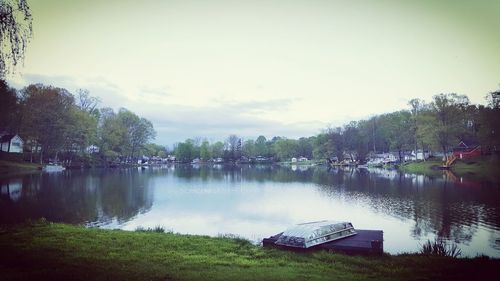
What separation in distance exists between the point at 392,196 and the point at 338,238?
2692cm

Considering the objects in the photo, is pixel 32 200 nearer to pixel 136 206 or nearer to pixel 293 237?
pixel 136 206

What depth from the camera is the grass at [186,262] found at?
37.7 ft

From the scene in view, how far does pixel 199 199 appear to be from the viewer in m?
42.2

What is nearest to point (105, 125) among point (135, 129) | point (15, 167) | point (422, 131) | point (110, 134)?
point (110, 134)

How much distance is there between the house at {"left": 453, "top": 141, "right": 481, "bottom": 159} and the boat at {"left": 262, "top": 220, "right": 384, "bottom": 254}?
285 ft

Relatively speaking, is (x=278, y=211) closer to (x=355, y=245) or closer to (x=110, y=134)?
(x=355, y=245)

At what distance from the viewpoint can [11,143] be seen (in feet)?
305

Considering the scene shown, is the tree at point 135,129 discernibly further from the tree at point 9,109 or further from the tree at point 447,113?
the tree at point 447,113

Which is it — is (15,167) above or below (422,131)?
below

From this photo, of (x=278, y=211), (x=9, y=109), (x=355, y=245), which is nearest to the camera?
(x=355, y=245)

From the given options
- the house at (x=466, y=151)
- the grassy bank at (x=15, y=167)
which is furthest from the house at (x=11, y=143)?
the house at (x=466, y=151)

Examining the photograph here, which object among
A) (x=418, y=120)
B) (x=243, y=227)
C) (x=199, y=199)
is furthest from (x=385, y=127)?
(x=243, y=227)

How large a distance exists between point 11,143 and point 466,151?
4796 inches

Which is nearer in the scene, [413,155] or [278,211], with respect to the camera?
[278,211]
